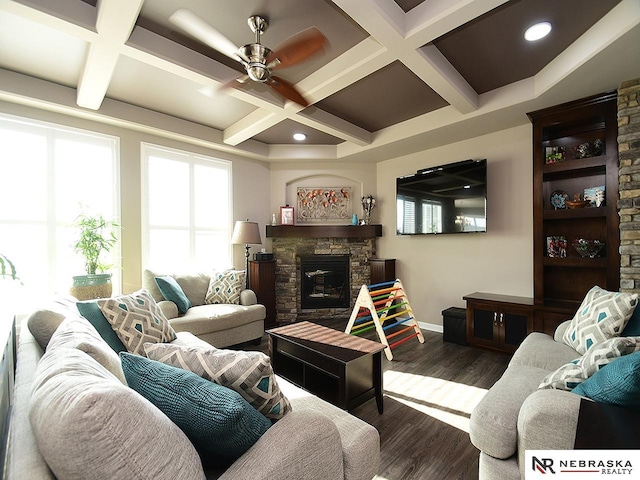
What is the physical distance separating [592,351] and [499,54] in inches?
98.0

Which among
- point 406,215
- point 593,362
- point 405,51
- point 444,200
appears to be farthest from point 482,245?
point 593,362

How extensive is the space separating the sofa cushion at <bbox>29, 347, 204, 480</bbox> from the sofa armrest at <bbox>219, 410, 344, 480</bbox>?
0.14 metres

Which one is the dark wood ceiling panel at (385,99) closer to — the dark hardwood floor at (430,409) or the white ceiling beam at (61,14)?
the white ceiling beam at (61,14)

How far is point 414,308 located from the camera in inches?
186

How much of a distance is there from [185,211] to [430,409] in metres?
3.81

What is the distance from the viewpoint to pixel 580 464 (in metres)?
1.10

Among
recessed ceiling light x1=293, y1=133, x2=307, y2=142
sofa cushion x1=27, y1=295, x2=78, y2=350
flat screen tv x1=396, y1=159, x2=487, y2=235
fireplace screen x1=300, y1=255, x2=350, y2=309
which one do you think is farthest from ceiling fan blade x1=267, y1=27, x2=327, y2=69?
fireplace screen x1=300, y1=255, x2=350, y2=309

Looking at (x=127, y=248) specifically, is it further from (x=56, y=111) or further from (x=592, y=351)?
(x=592, y=351)

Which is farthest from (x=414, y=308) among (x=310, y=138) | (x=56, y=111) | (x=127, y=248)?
(x=56, y=111)

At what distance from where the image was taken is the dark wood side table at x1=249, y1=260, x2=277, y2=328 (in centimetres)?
450

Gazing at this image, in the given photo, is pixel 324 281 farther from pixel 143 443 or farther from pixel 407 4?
pixel 143 443

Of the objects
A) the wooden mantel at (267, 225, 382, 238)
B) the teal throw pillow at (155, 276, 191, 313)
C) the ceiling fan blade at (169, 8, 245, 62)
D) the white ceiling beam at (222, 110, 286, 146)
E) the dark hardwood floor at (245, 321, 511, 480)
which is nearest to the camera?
the dark hardwood floor at (245, 321, 511, 480)

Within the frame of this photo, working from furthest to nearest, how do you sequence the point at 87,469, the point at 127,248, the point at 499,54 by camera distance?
1. the point at 127,248
2. the point at 499,54
3. the point at 87,469

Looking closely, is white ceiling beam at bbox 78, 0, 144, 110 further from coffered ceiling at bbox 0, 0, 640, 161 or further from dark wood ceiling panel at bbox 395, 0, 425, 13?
dark wood ceiling panel at bbox 395, 0, 425, 13
